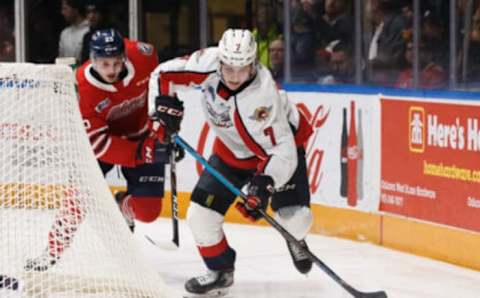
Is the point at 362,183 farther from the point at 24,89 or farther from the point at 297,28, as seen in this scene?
the point at 24,89

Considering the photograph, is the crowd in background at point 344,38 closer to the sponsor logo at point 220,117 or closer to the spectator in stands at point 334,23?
the spectator in stands at point 334,23

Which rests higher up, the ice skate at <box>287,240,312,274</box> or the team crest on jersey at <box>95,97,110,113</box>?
the team crest on jersey at <box>95,97,110,113</box>

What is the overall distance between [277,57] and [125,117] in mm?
2144

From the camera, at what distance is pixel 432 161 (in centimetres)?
577

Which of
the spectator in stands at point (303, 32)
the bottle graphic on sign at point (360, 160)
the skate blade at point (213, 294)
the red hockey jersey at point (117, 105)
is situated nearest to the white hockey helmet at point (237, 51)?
the red hockey jersey at point (117, 105)

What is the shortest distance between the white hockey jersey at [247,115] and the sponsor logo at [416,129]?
38.9 inches

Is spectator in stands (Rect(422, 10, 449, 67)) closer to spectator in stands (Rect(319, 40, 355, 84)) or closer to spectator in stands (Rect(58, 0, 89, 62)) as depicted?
spectator in stands (Rect(319, 40, 355, 84))

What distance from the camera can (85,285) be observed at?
4176mm

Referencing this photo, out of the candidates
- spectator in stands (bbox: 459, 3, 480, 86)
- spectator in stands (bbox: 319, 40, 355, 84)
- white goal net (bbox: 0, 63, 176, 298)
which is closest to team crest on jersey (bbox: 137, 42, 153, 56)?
white goal net (bbox: 0, 63, 176, 298)

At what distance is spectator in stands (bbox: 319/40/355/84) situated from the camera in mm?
6977

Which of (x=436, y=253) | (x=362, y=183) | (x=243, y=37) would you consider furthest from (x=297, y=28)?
(x=243, y=37)

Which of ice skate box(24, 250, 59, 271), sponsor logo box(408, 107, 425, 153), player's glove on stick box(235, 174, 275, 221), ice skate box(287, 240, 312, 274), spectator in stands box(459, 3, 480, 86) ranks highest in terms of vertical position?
spectator in stands box(459, 3, 480, 86)

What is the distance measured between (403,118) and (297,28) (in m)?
1.48

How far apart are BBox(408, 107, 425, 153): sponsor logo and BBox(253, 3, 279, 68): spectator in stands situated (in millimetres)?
A: 1731
